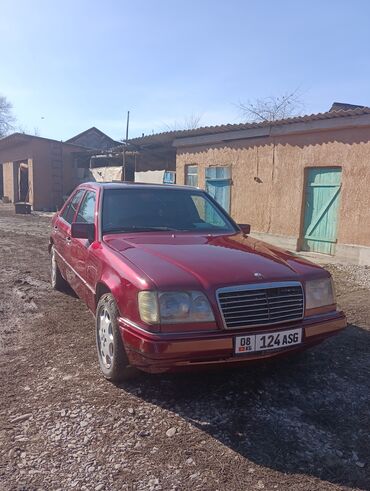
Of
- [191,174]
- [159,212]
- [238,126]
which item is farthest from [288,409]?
[191,174]

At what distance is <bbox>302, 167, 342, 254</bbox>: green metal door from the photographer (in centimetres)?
998

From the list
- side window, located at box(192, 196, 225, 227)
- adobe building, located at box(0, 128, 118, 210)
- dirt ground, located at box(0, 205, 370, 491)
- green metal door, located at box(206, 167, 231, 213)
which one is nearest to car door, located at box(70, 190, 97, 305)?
dirt ground, located at box(0, 205, 370, 491)

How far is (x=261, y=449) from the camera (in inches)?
99.8

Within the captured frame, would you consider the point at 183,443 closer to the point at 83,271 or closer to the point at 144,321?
the point at 144,321

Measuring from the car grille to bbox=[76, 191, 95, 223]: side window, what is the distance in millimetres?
1959

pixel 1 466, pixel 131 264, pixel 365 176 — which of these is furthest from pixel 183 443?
pixel 365 176

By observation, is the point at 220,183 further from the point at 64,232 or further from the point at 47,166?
the point at 47,166

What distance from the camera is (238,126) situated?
38.4ft

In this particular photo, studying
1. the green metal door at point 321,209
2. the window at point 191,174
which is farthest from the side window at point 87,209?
the window at point 191,174

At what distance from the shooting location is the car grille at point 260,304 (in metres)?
2.80

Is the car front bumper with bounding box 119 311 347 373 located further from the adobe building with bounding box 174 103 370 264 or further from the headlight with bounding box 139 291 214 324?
the adobe building with bounding box 174 103 370 264

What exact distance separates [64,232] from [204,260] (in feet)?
8.80

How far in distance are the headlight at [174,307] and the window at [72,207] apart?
8.89ft

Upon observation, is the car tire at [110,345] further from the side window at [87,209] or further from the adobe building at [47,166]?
the adobe building at [47,166]
